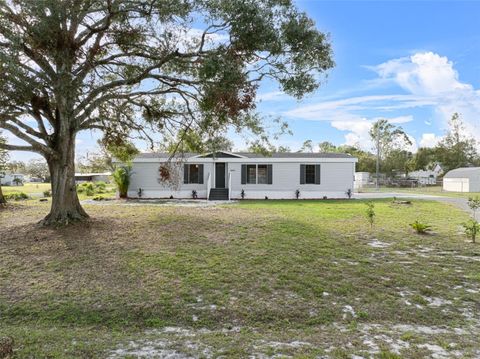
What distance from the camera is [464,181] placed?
3309 centimetres

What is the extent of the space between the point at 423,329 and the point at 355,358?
1344 millimetres

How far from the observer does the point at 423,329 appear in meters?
4.09

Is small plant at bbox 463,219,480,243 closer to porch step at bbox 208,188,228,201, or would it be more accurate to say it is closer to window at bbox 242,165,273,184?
window at bbox 242,165,273,184

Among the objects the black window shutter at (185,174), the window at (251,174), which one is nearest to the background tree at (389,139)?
the window at (251,174)

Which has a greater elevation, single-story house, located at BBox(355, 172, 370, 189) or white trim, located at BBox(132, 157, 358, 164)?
white trim, located at BBox(132, 157, 358, 164)

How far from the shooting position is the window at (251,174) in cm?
2108

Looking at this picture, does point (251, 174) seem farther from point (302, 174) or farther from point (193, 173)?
point (193, 173)

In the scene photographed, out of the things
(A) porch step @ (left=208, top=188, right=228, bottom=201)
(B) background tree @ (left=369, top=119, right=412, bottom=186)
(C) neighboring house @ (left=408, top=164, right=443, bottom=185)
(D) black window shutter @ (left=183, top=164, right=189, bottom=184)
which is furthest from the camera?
(C) neighboring house @ (left=408, top=164, right=443, bottom=185)

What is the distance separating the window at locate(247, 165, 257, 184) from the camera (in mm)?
21078

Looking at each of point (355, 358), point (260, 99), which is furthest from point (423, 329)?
point (260, 99)

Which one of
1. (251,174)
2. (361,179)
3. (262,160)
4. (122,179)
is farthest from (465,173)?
(122,179)

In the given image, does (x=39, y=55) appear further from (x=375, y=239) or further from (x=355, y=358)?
(x=375, y=239)

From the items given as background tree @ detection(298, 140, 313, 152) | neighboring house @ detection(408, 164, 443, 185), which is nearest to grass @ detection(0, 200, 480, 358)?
background tree @ detection(298, 140, 313, 152)

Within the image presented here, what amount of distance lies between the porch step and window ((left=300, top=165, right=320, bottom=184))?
4731 mm
